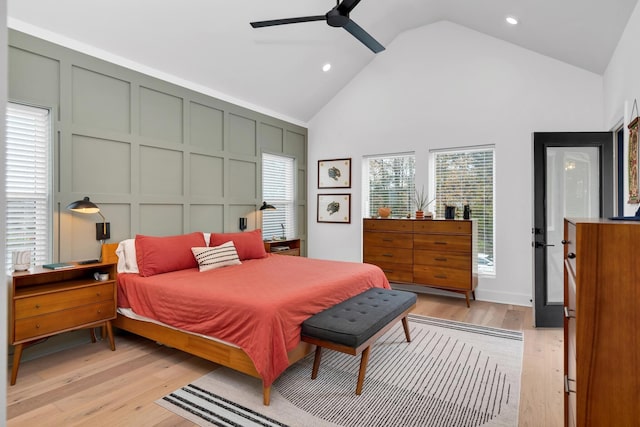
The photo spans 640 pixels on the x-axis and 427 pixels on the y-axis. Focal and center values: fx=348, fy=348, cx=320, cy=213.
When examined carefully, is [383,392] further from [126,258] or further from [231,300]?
[126,258]

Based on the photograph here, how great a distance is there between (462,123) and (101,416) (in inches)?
194

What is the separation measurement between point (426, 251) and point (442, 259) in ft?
0.74

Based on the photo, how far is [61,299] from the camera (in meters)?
2.74

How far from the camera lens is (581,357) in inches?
43.5

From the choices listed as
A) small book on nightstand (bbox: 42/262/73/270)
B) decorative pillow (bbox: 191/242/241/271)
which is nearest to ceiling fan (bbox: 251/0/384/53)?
decorative pillow (bbox: 191/242/241/271)

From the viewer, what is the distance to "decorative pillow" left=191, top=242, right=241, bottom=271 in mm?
3531

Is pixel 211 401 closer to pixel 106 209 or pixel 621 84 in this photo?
pixel 106 209

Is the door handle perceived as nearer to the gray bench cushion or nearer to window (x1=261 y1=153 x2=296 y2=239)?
the gray bench cushion

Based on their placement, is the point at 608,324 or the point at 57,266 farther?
the point at 57,266

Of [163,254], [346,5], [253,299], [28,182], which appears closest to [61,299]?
[163,254]

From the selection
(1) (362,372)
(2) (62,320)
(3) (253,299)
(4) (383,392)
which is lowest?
(4) (383,392)

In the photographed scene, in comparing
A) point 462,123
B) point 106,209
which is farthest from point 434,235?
point 106,209

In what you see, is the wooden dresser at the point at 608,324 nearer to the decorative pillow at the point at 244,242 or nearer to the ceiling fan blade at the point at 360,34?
the ceiling fan blade at the point at 360,34

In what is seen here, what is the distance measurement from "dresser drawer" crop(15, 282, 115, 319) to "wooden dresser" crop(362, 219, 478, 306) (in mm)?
3260
